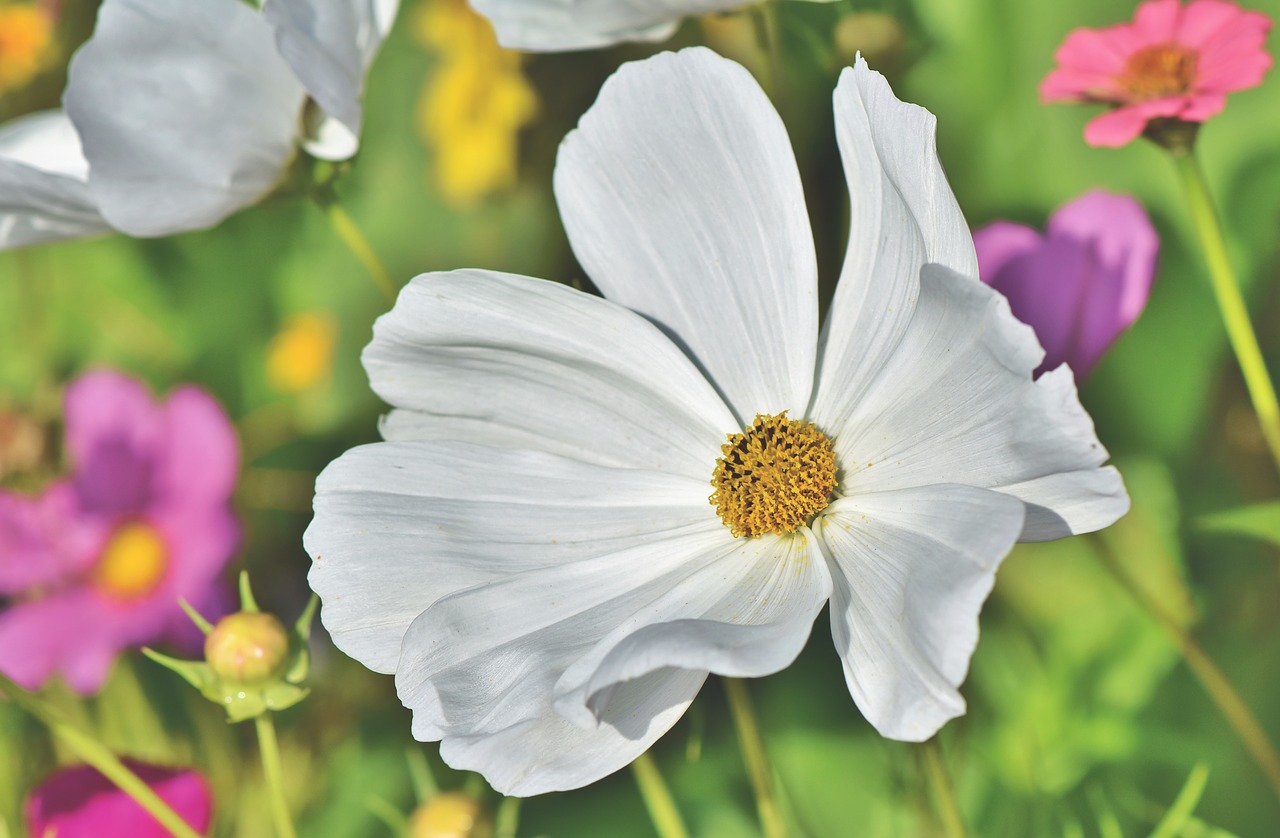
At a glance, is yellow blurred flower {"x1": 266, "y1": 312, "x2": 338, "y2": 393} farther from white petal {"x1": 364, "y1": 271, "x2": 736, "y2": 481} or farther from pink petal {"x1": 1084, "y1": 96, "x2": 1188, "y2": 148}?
pink petal {"x1": 1084, "y1": 96, "x2": 1188, "y2": 148}

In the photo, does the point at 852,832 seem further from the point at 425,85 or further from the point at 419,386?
the point at 425,85

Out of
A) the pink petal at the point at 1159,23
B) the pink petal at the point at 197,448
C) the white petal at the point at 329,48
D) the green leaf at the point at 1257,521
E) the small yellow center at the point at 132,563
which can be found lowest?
the small yellow center at the point at 132,563

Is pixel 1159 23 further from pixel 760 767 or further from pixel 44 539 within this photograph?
pixel 44 539


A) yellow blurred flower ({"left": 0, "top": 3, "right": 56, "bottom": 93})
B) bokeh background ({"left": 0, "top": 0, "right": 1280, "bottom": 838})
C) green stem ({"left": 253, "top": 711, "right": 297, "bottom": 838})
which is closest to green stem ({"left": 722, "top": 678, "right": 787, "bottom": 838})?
bokeh background ({"left": 0, "top": 0, "right": 1280, "bottom": 838})

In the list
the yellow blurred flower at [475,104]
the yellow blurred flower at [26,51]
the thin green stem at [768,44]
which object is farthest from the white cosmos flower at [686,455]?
the yellow blurred flower at [26,51]

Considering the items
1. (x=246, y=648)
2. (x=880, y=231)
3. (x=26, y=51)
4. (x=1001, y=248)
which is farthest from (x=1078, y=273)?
(x=26, y=51)

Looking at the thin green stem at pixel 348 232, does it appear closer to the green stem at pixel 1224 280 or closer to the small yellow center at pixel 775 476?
the small yellow center at pixel 775 476

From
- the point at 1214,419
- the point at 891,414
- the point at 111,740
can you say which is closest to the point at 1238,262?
the point at 1214,419
